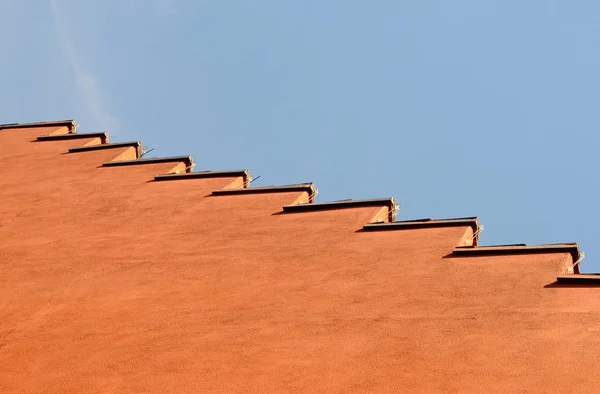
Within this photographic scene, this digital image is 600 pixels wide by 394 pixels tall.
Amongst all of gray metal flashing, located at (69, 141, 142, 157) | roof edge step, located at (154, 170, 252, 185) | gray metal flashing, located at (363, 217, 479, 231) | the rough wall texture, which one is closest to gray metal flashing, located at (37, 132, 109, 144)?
gray metal flashing, located at (69, 141, 142, 157)

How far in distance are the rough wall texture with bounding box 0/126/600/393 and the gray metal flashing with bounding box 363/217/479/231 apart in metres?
0.12

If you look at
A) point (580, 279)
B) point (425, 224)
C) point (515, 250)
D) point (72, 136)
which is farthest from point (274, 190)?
point (72, 136)

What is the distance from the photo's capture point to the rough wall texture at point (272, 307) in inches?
285

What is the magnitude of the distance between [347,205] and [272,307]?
3202mm

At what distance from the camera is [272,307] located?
9125 millimetres

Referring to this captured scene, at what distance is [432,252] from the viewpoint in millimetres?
9703

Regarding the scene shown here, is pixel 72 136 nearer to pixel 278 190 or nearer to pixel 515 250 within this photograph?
pixel 278 190

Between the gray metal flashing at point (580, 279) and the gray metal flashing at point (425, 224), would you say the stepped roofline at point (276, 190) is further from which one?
the gray metal flashing at point (580, 279)

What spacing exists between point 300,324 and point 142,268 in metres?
3.35

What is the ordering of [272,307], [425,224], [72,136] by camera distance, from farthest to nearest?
1. [72,136]
2. [425,224]
3. [272,307]

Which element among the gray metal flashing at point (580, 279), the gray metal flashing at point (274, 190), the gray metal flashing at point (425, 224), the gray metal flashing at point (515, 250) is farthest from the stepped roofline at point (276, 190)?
the gray metal flashing at point (580, 279)

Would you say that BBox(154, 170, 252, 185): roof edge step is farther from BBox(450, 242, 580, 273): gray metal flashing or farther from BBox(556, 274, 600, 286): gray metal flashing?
BBox(556, 274, 600, 286): gray metal flashing

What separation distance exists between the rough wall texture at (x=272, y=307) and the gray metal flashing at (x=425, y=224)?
121mm

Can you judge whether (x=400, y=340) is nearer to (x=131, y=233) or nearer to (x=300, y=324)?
(x=300, y=324)
